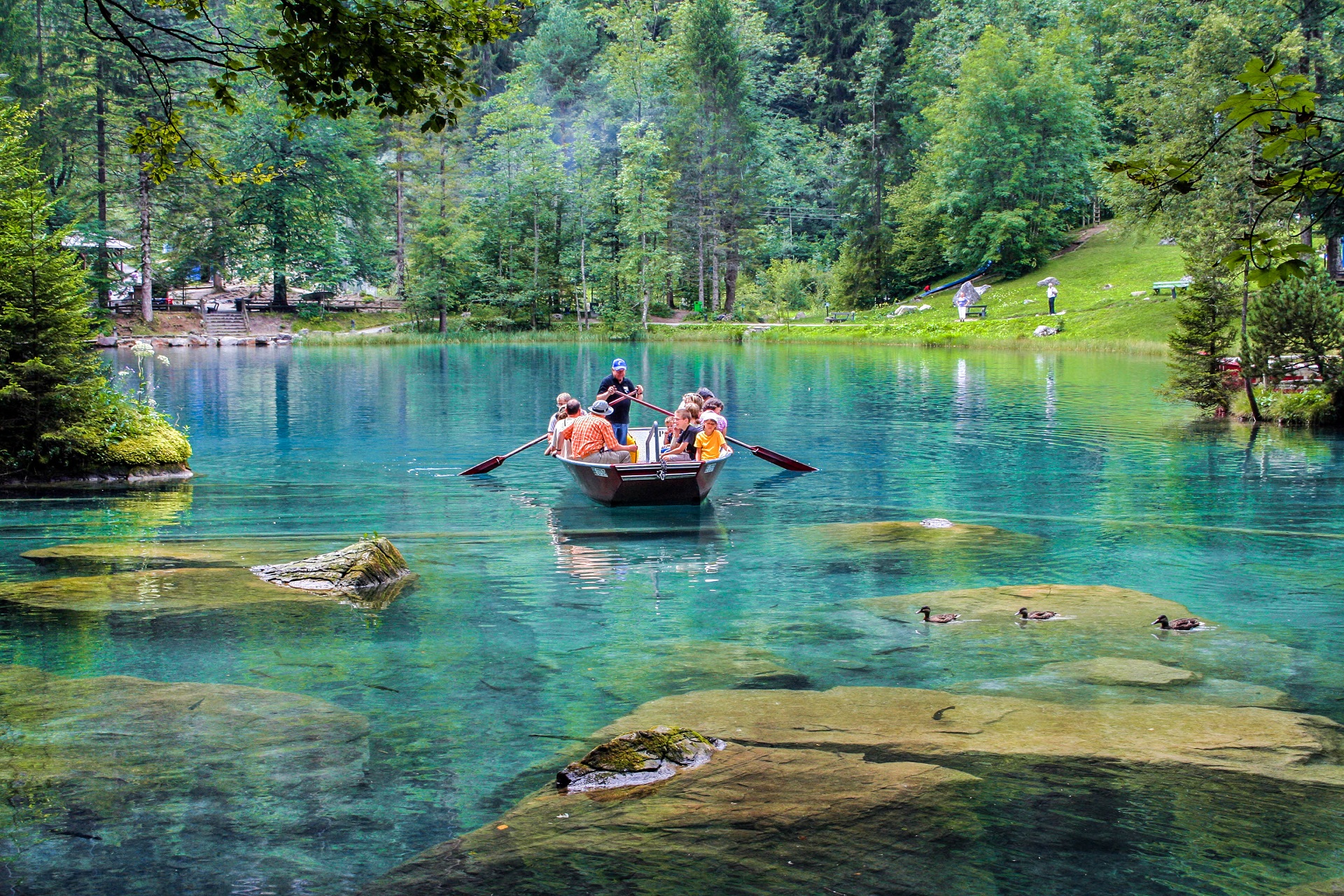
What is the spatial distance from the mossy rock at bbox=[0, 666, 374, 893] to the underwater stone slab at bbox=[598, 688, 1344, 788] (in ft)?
5.94

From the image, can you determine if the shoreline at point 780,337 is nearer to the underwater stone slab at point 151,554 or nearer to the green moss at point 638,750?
the underwater stone slab at point 151,554

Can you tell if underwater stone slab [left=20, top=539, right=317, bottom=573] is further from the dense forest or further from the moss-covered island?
the dense forest

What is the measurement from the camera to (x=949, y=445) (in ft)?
70.4

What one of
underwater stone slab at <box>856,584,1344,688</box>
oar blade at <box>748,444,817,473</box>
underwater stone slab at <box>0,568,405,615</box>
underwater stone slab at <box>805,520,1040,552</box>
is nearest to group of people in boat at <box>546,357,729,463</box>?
oar blade at <box>748,444,817,473</box>

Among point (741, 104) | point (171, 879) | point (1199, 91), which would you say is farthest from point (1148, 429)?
point (741, 104)

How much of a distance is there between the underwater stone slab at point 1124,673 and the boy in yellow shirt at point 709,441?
7999 millimetres

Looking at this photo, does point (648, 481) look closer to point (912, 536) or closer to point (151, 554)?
point (912, 536)

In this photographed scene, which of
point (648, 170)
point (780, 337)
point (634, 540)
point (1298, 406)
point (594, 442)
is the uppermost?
point (648, 170)

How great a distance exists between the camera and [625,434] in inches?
711

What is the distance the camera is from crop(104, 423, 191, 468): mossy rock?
1705cm

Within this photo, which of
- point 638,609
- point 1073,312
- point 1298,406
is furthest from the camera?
point 1073,312

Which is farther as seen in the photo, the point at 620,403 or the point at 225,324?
the point at 225,324

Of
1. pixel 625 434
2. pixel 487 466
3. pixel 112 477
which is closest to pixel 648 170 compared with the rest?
pixel 487 466

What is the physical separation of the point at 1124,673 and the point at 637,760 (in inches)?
157
